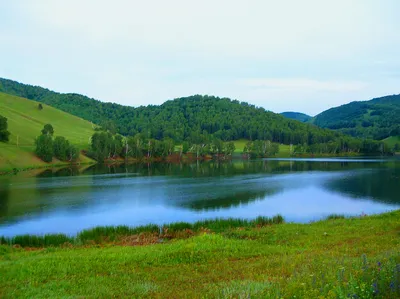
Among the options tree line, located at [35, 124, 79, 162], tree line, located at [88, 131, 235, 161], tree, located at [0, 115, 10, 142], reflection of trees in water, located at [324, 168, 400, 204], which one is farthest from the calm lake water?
tree line, located at [88, 131, 235, 161]

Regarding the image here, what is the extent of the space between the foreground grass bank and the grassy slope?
Answer: 75.5 metres

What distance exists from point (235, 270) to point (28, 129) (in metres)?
128

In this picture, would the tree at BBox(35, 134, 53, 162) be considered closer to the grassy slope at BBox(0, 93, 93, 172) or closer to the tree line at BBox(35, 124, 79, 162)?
the tree line at BBox(35, 124, 79, 162)

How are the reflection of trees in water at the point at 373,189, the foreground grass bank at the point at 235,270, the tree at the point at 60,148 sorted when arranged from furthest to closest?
the tree at the point at 60,148 < the reflection of trees in water at the point at 373,189 < the foreground grass bank at the point at 235,270

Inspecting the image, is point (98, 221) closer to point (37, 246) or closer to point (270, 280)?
point (37, 246)

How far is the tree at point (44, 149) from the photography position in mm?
96938

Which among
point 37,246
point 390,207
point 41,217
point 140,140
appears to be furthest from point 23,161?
point 390,207

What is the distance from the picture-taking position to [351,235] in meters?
19.2

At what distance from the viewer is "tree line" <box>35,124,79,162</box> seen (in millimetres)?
97250

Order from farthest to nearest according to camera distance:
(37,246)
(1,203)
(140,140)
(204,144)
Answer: (204,144) < (140,140) < (1,203) < (37,246)

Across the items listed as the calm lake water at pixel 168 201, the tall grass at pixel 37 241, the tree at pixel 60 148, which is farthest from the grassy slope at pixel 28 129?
the tall grass at pixel 37 241

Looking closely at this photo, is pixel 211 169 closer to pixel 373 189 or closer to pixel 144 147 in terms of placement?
pixel 144 147

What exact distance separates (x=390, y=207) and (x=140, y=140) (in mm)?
105440

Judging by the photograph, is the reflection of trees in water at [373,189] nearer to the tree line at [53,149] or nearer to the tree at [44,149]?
the tree at [44,149]
